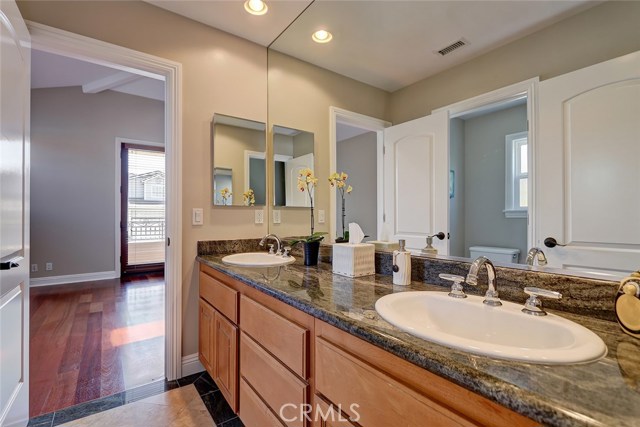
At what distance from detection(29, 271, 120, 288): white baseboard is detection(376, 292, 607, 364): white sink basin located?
5352 mm

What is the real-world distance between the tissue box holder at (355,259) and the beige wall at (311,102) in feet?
1.65

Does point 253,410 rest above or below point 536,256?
below

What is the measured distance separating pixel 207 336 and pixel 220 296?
38 cm

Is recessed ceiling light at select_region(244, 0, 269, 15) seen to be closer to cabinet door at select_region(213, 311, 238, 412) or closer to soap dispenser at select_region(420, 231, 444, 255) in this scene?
soap dispenser at select_region(420, 231, 444, 255)

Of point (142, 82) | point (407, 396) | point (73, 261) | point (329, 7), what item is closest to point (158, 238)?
point (73, 261)

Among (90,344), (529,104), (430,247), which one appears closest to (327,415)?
(430,247)

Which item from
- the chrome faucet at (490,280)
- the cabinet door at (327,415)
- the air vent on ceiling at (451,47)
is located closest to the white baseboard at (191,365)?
the cabinet door at (327,415)

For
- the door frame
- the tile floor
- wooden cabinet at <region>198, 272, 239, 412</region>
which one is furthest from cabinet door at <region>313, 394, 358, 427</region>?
the door frame

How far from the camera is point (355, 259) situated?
1346 millimetres

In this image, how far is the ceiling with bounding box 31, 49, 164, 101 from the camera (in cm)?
347

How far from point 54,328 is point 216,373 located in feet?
7.28

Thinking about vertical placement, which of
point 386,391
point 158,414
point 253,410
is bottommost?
point 158,414

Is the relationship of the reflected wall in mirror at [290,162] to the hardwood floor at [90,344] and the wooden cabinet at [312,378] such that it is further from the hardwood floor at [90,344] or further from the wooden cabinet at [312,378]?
the hardwood floor at [90,344]

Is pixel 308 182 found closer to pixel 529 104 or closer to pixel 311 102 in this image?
pixel 311 102
